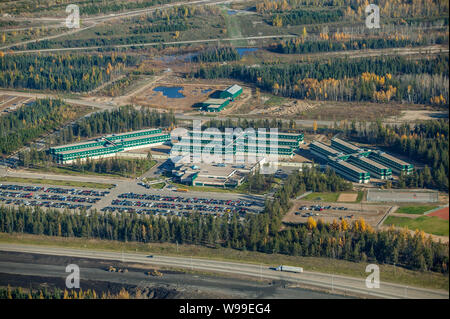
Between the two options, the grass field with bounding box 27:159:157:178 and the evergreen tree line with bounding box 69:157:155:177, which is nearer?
the grass field with bounding box 27:159:157:178

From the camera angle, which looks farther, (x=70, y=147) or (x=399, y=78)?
(x=399, y=78)

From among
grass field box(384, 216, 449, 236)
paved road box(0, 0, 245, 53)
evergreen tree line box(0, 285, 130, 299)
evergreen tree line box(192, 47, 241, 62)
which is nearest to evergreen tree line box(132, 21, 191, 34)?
paved road box(0, 0, 245, 53)

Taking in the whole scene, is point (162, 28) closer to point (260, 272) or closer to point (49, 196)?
point (49, 196)

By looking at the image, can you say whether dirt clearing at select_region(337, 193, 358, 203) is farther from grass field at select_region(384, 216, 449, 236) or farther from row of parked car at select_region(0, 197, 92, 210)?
row of parked car at select_region(0, 197, 92, 210)

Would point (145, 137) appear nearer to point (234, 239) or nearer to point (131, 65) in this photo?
point (234, 239)

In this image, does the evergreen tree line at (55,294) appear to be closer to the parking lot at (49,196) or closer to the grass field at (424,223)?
the parking lot at (49,196)
